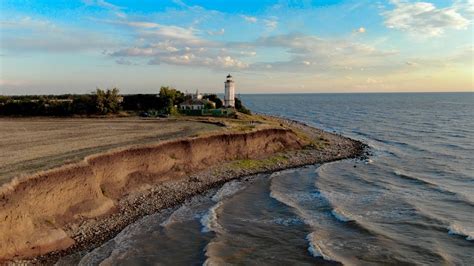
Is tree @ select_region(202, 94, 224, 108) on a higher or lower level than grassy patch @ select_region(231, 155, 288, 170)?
higher

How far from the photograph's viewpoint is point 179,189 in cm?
3422

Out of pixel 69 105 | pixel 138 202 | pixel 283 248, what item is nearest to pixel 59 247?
pixel 138 202

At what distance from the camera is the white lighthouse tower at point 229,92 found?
82.5 m

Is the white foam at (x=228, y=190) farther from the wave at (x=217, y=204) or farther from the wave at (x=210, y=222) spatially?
the wave at (x=210, y=222)

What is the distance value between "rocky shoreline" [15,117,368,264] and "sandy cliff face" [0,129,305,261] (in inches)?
26.6

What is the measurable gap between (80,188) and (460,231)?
23894mm

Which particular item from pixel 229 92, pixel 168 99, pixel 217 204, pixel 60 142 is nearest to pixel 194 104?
pixel 168 99

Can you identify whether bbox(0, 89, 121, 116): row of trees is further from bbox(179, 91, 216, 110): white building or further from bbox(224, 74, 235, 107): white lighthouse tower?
bbox(224, 74, 235, 107): white lighthouse tower

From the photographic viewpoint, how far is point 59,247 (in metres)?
21.9

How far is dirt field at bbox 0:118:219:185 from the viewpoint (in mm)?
28234

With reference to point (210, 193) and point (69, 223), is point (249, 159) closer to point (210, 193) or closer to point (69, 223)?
point (210, 193)

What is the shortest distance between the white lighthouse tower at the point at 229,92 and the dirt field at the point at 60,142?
94.8 ft

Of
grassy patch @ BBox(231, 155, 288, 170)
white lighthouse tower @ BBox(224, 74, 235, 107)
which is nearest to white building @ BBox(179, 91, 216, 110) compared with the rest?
white lighthouse tower @ BBox(224, 74, 235, 107)

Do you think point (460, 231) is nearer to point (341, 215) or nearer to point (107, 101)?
point (341, 215)
